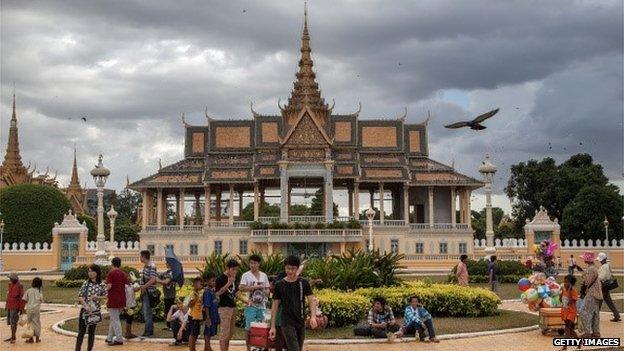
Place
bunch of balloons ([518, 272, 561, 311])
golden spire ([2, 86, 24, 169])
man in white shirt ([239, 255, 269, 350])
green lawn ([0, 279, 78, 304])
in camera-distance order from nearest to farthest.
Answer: man in white shirt ([239, 255, 269, 350]) < bunch of balloons ([518, 272, 561, 311]) < green lawn ([0, 279, 78, 304]) < golden spire ([2, 86, 24, 169])

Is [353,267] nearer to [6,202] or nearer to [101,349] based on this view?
[101,349]

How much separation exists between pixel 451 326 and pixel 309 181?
1713 inches

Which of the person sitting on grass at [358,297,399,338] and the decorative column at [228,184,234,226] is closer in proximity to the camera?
the person sitting on grass at [358,297,399,338]

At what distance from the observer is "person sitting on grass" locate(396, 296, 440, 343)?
47.2 feet

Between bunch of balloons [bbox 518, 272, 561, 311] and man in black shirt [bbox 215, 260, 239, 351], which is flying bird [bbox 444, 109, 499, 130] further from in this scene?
man in black shirt [bbox 215, 260, 239, 351]

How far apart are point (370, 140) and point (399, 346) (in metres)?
47.3

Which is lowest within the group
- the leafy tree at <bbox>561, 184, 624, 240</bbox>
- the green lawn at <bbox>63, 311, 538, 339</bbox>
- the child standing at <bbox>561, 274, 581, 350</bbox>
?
the green lawn at <bbox>63, 311, 538, 339</bbox>

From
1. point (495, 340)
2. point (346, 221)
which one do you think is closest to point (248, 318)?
point (495, 340)

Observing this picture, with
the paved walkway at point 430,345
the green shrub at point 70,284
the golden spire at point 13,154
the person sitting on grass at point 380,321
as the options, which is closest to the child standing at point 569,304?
the paved walkway at point 430,345

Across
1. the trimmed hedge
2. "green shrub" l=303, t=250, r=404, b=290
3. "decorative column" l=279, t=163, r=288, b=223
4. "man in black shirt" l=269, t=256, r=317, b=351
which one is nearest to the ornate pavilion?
"decorative column" l=279, t=163, r=288, b=223

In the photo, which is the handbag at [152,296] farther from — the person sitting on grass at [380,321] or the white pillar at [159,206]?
the white pillar at [159,206]

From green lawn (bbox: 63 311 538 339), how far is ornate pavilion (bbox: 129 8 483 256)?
3372 centimetres

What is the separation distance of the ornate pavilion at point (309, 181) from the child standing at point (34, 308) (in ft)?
120

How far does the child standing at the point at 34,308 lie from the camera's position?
47.7 ft
